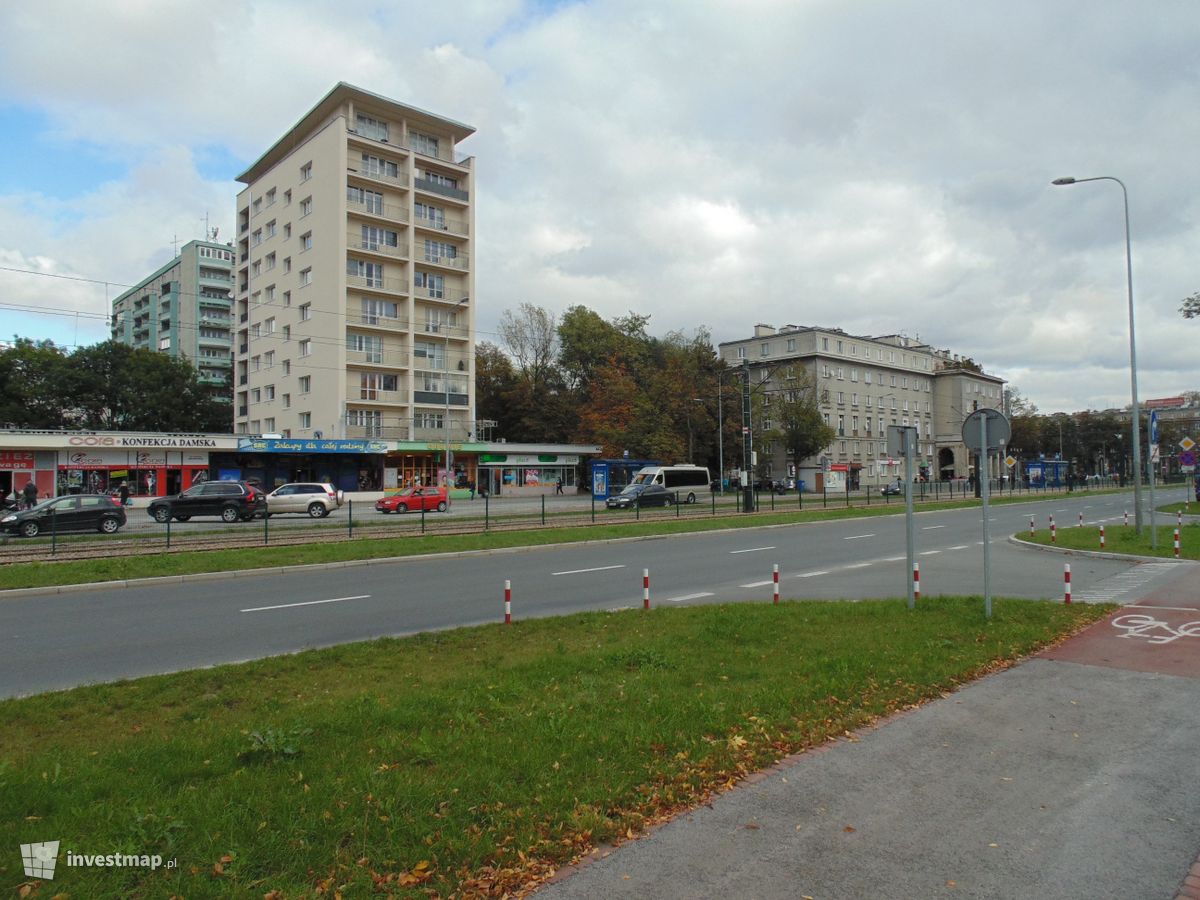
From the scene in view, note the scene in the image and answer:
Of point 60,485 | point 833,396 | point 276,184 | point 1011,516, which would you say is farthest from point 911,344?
point 60,485

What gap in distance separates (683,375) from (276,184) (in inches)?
1486

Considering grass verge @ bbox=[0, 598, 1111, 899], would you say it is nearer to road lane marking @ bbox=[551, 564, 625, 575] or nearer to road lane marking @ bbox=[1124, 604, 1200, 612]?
road lane marking @ bbox=[1124, 604, 1200, 612]

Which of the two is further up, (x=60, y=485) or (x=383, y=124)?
(x=383, y=124)

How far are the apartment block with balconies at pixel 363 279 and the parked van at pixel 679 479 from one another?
49.3 feet

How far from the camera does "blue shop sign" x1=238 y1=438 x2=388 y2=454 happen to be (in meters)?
46.7

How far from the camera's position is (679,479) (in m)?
47.6

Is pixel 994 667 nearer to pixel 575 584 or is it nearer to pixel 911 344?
pixel 575 584

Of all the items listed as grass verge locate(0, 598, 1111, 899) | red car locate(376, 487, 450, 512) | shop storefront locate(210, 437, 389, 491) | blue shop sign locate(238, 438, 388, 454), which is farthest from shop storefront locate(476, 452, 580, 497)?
grass verge locate(0, 598, 1111, 899)

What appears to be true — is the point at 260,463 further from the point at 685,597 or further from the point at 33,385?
the point at 685,597

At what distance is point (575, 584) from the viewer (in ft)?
46.4

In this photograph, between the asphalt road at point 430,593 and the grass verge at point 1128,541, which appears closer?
the asphalt road at point 430,593

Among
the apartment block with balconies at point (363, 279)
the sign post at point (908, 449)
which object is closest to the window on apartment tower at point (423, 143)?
the apartment block with balconies at point (363, 279)

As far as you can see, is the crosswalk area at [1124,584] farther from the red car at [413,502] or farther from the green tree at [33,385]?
the green tree at [33,385]

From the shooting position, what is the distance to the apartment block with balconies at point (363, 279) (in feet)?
176
